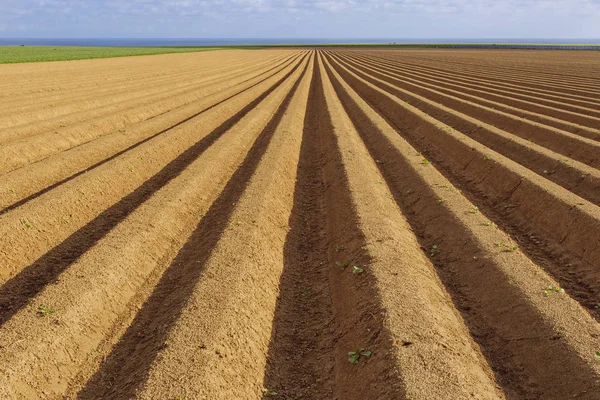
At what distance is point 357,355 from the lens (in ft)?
16.7

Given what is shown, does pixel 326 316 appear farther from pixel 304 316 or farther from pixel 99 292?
pixel 99 292

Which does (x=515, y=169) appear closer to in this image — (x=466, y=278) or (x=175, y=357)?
(x=466, y=278)

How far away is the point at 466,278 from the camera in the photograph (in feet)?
22.5

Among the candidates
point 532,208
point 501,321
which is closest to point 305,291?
point 501,321

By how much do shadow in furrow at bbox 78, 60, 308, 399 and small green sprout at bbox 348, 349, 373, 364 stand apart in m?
2.06

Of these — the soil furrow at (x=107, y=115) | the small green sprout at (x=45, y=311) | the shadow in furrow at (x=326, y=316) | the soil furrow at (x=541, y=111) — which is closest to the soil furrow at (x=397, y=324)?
the shadow in furrow at (x=326, y=316)

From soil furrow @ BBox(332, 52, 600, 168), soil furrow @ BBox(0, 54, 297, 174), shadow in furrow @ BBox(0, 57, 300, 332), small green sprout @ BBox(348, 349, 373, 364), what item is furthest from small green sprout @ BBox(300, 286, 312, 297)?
soil furrow @ BBox(332, 52, 600, 168)

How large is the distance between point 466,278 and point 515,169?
538 cm

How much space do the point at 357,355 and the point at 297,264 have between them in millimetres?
2588

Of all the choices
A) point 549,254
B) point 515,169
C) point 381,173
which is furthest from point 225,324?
point 515,169

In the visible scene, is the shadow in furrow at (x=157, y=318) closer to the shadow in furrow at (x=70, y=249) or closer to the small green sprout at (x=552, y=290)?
the shadow in furrow at (x=70, y=249)

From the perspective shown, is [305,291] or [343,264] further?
[343,264]

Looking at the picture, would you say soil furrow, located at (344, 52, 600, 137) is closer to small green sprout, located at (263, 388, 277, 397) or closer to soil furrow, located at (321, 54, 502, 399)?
soil furrow, located at (321, 54, 502, 399)

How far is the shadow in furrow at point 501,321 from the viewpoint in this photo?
4746 millimetres
